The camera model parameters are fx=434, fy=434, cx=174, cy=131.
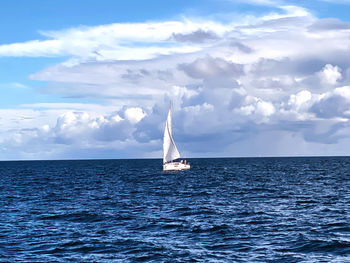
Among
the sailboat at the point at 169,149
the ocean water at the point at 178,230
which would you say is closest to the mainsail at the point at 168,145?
the sailboat at the point at 169,149

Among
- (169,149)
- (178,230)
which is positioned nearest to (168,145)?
(169,149)

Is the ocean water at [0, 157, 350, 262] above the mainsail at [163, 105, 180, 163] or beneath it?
beneath

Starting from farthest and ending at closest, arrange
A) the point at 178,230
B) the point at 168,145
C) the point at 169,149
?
the point at 169,149 < the point at 168,145 < the point at 178,230

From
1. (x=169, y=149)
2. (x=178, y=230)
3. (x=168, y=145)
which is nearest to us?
(x=178, y=230)

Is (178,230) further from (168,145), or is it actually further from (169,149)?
(169,149)

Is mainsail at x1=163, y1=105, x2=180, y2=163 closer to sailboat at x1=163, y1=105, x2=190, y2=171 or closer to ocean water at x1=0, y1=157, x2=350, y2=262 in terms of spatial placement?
sailboat at x1=163, y1=105, x2=190, y2=171

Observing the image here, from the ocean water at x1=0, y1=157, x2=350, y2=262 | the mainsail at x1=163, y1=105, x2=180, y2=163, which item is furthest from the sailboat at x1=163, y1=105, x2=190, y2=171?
the ocean water at x1=0, y1=157, x2=350, y2=262

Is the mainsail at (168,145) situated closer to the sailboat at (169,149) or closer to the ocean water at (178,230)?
the sailboat at (169,149)

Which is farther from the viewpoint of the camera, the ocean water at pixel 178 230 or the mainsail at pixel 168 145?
the mainsail at pixel 168 145

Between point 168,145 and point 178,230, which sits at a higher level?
point 168,145

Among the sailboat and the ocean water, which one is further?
the sailboat

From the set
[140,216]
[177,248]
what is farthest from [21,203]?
[177,248]

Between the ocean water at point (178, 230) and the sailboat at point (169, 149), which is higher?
the sailboat at point (169, 149)

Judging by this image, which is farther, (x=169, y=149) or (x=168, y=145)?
(x=169, y=149)
